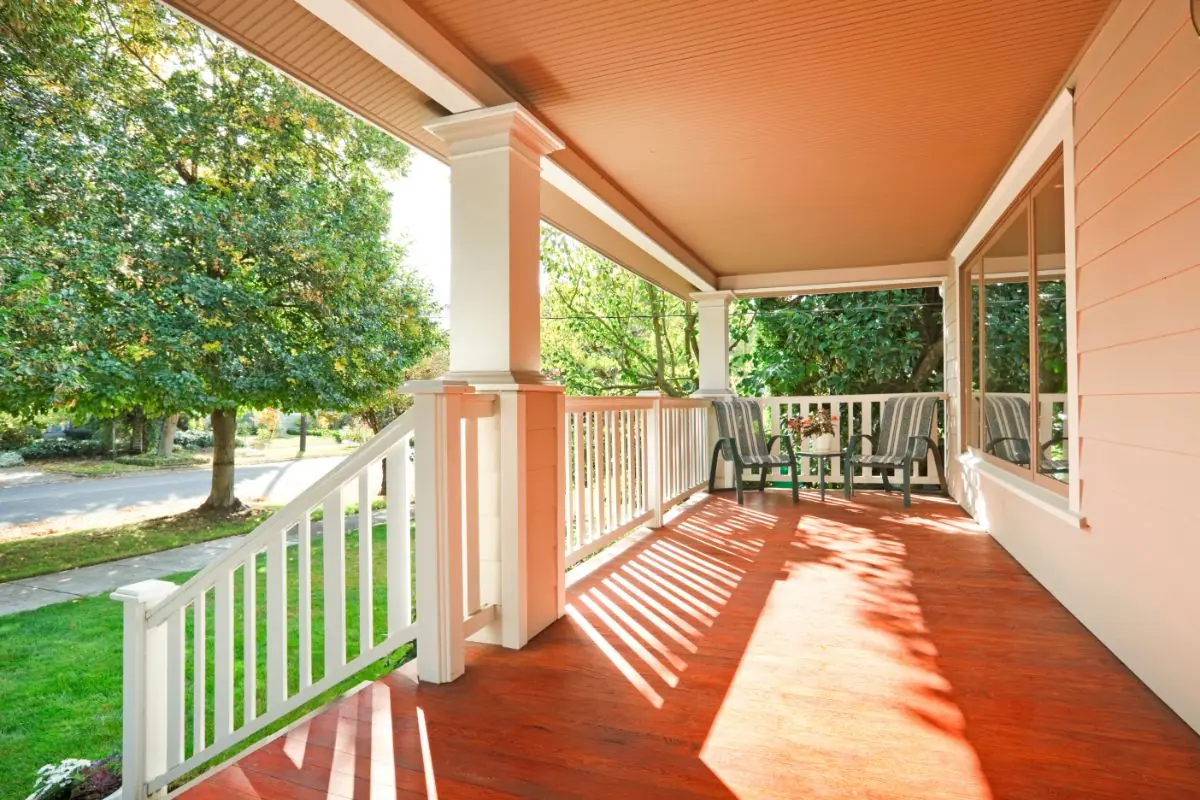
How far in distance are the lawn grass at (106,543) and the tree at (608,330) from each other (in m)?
6.47

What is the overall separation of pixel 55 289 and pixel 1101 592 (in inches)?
335

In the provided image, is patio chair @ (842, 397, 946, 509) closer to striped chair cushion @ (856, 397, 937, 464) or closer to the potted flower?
striped chair cushion @ (856, 397, 937, 464)

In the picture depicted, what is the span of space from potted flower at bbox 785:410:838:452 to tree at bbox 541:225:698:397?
601cm

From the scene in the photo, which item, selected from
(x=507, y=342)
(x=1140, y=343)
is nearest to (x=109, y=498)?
(x=507, y=342)

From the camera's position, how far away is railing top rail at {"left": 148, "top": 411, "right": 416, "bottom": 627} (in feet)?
6.42

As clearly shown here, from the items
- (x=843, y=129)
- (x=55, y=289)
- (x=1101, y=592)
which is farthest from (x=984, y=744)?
(x=55, y=289)

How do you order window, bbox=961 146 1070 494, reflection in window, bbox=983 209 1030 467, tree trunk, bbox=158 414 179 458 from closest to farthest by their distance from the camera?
1. window, bbox=961 146 1070 494
2. reflection in window, bbox=983 209 1030 467
3. tree trunk, bbox=158 414 179 458

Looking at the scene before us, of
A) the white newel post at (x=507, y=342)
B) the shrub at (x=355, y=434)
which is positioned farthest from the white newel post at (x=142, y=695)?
the shrub at (x=355, y=434)

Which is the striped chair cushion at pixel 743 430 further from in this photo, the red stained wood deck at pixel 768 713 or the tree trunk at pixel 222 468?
the tree trunk at pixel 222 468

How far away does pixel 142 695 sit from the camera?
1.95 metres

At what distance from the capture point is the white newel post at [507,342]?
8.22 ft

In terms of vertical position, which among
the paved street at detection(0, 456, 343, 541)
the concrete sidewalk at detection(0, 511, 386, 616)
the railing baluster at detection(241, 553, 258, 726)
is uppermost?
the railing baluster at detection(241, 553, 258, 726)

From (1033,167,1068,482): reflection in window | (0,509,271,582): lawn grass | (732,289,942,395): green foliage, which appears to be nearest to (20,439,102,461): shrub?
(0,509,271,582): lawn grass

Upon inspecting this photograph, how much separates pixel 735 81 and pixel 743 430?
3.95m
